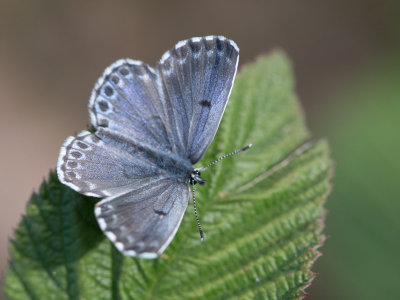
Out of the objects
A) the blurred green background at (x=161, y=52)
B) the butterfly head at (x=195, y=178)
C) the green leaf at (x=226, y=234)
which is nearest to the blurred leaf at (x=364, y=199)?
the blurred green background at (x=161, y=52)

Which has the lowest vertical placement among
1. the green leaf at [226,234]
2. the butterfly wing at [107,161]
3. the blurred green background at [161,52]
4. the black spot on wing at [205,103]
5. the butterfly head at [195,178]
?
the green leaf at [226,234]

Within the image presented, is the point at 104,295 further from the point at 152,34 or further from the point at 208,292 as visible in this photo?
the point at 152,34

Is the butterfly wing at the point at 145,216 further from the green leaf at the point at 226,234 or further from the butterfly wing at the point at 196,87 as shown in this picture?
the butterfly wing at the point at 196,87

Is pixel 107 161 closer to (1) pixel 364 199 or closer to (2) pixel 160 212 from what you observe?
(2) pixel 160 212

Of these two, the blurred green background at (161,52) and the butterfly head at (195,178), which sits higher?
the blurred green background at (161,52)

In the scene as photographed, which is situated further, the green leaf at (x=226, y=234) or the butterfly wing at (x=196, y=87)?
the butterfly wing at (x=196, y=87)

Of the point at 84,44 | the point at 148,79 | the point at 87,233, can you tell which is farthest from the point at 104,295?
the point at 84,44

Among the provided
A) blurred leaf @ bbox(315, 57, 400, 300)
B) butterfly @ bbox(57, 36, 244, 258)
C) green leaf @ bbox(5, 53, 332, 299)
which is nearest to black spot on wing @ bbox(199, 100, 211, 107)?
butterfly @ bbox(57, 36, 244, 258)
